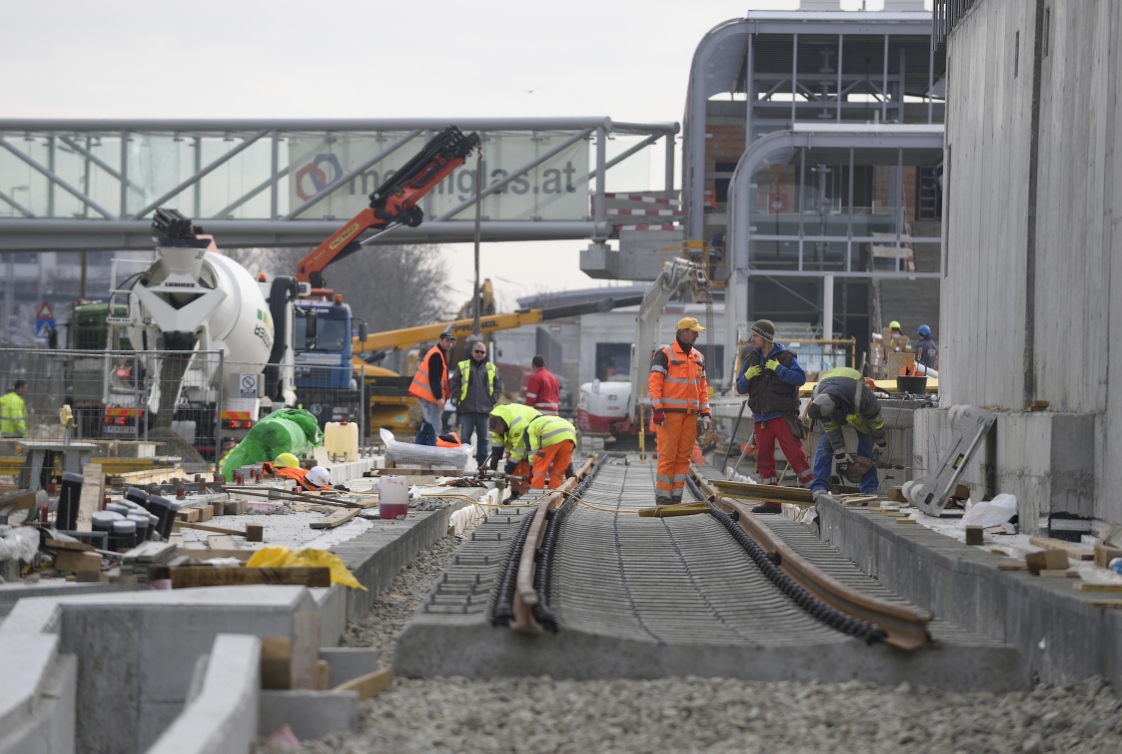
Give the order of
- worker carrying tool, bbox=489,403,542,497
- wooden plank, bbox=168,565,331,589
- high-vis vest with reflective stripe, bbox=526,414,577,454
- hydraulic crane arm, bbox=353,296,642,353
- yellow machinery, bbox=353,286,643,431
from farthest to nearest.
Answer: hydraulic crane arm, bbox=353,296,642,353, yellow machinery, bbox=353,286,643,431, high-vis vest with reflective stripe, bbox=526,414,577,454, worker carrying tool, bbox=489,403,542,497, wooden plank, bbox=168,565,331,589

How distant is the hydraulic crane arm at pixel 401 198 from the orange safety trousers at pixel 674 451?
15807mm

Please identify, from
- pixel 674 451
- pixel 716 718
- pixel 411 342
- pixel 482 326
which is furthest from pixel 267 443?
pixel 411 342

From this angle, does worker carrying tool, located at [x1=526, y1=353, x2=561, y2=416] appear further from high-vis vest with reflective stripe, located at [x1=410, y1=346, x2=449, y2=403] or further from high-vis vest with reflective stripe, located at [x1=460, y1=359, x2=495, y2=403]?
high-vis vest with reflective stripe, located at [x1=460, y1=359, x2=495, y2=403]

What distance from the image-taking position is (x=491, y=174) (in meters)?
38.4

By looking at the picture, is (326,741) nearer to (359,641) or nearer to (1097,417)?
(359,641)

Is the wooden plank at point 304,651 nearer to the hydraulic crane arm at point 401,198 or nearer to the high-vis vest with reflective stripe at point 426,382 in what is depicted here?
the high-vis vest with reflective stripe at point 426,382

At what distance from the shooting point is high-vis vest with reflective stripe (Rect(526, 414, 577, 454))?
1503 centimetres

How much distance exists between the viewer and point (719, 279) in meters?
41.5

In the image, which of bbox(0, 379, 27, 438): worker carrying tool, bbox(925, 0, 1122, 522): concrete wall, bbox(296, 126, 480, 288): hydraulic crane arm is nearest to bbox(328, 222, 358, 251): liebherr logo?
bbox(296, 126, 480, 288): hydraulic crane arm

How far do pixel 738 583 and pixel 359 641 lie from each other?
8.20 feet

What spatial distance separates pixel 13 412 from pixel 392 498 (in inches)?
336

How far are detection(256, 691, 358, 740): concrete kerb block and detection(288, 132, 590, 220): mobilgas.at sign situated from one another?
3377 cm

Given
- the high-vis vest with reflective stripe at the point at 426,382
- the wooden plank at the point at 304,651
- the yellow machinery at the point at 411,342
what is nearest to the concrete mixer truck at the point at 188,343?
the high-vis vest with reflective stripe at the point at 426,382

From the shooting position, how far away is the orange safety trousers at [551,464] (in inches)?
605
